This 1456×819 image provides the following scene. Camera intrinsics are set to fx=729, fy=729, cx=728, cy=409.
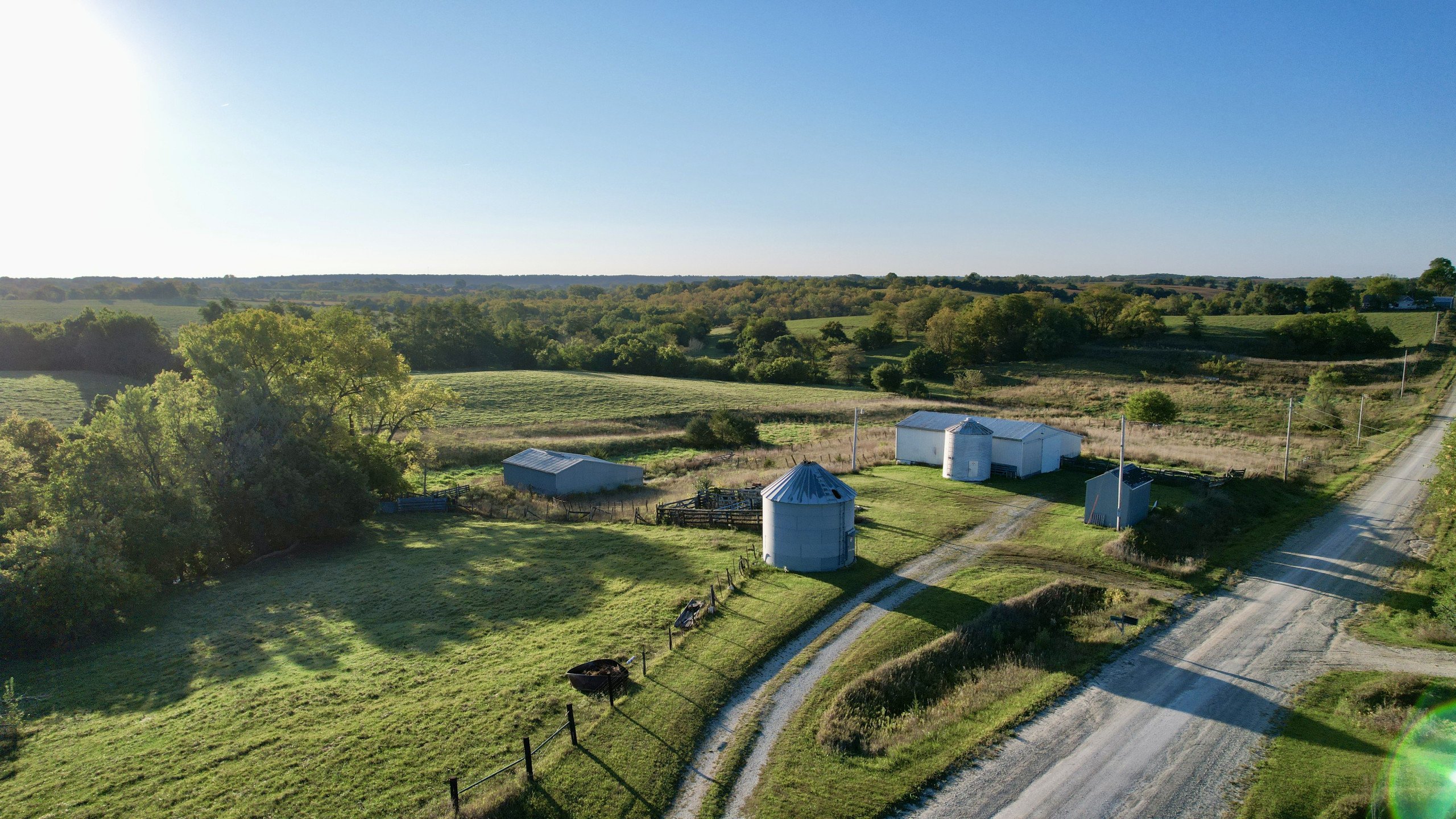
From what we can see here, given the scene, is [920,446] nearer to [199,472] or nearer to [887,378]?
[199,472]

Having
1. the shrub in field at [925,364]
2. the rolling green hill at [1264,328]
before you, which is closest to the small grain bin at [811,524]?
the shrub in field at [925,364]

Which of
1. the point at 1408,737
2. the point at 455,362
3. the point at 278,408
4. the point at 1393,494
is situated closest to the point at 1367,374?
the point at 1393,494

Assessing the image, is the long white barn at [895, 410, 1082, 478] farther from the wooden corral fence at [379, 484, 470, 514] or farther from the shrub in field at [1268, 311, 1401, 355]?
the shrub in field at [1268, 311, 1401, 355]

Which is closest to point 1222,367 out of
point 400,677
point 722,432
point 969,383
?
point 969,383

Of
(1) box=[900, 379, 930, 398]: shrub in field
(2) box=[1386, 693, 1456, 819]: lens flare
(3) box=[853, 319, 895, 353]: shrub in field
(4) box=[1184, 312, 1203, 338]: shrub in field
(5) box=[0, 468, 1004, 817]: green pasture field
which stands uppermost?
(4) box=[1184, 312, 1203, 338]: shrub in field

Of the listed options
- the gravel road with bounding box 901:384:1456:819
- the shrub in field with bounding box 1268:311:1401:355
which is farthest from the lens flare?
the shrub in field with bounding box 1268:311:1401:355

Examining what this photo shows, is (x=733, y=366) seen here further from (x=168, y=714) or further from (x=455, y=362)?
(x=168, y=714)

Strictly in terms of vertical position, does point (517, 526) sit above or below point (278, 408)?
below

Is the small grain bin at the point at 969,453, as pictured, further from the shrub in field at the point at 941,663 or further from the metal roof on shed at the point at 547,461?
the metal roof on shed at the point at 547,461
